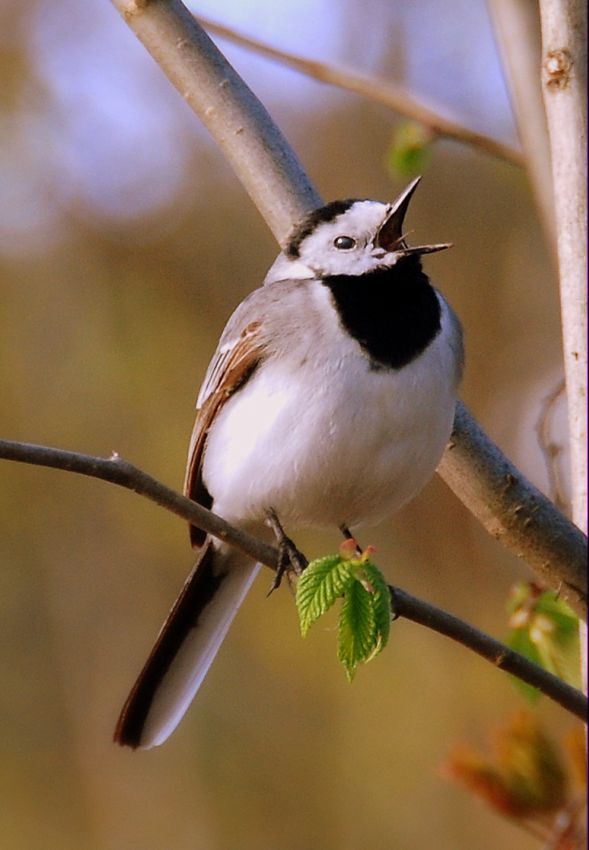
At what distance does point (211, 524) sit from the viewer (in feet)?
6.23

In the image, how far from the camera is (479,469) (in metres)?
2.41

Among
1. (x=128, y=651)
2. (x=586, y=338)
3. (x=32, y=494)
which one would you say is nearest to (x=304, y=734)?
(x=128, y=651)

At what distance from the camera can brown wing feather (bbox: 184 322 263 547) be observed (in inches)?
110

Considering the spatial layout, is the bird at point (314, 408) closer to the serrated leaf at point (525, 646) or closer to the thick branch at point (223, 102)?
the thick branch at point (223, 102)

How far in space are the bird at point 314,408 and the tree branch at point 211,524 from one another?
68 centimetres

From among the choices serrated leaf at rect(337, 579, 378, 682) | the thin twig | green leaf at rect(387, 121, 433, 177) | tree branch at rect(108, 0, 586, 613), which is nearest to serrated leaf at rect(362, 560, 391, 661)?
serrated leaf at rect(337, 579, 378, 682)

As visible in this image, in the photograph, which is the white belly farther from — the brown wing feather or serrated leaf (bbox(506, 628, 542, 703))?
serrated leaf (bbox(506, 628, 542, 703))

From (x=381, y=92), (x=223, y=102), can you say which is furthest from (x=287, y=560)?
(x=381, y=92)

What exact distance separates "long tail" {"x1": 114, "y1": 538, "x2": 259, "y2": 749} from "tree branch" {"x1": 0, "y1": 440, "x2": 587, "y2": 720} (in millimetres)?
1010

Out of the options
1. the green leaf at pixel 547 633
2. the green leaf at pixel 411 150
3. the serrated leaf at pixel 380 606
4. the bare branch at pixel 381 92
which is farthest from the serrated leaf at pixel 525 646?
the green leaf at pixel 411 150

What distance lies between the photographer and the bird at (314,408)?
2.58 m

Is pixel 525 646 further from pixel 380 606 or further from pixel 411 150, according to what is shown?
pixel 411 150

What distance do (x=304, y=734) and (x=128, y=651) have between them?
0.94 meters

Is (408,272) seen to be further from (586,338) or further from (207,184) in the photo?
(207,184)
